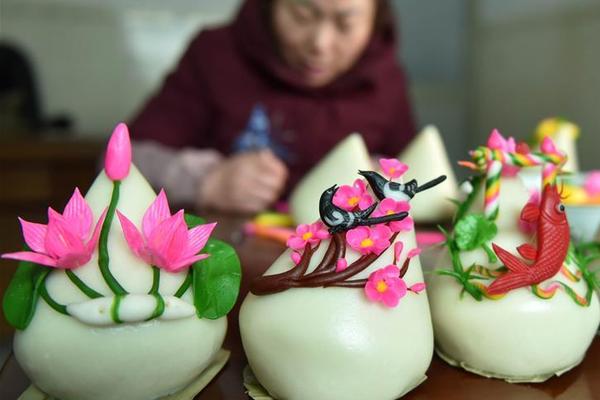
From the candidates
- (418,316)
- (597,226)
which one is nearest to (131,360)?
(418,316)

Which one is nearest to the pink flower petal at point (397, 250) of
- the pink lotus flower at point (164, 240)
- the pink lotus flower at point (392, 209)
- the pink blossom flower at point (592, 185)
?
the pink lotus flower at point (392, 209)

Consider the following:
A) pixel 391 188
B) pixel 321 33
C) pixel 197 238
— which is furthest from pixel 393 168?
pixel 321 33

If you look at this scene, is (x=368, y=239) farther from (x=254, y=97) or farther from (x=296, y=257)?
(x=254, y=97)

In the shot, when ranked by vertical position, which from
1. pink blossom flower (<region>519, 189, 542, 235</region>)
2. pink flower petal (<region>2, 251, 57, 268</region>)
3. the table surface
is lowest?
the table surface

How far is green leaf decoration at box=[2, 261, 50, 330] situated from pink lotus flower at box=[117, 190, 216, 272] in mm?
56

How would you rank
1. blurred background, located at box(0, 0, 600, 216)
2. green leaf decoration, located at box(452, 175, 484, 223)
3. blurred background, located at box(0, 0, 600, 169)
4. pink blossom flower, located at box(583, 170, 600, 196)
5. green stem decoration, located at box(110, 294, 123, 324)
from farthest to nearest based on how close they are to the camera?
blurred background, located at box(0, 0, 600, 169)
blurred background, located at box(0, 0, 600, 216)
pink blossom flower, located at box(583, 170, 600, 196)
green leaf decoration, located at box(452, 175, 484, 223)
green stem decoration, located at box(110, 294, 123, 324)

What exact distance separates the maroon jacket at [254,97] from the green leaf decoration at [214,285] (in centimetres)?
78

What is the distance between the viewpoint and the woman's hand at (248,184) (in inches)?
34.0

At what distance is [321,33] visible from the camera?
0.94 m

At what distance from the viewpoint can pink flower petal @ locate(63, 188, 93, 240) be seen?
0.33m

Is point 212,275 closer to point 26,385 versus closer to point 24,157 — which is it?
point 26,385

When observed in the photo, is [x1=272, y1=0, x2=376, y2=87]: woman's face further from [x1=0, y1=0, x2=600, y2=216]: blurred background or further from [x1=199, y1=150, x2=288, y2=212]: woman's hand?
[x1=0, y1=0, x2=600, y2=216]: blurred background

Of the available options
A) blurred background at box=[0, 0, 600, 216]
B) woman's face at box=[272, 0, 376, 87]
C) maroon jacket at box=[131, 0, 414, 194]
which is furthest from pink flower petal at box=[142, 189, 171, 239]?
blurred background at box=[0, 0, 600, 216]

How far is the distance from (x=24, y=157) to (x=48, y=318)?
4.86 feet
